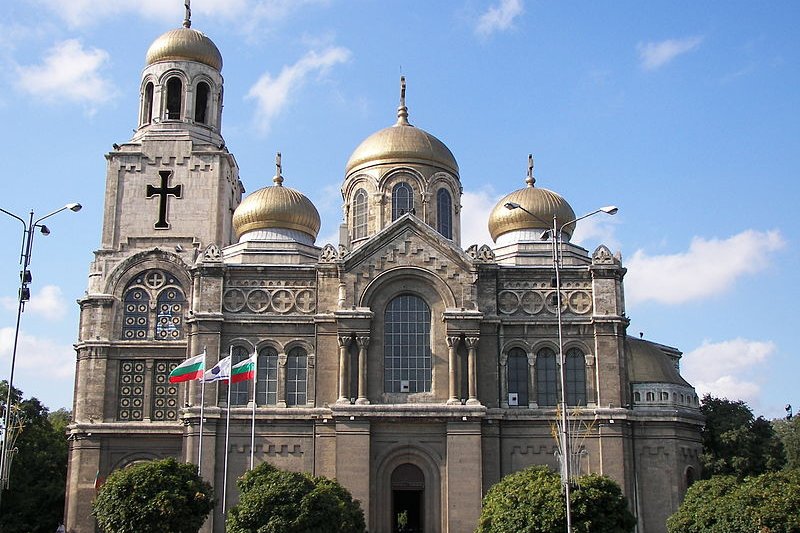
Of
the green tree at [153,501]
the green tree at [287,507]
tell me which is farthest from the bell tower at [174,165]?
the green tree at [287,507]

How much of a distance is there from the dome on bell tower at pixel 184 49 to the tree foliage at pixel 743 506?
3602 centimetres

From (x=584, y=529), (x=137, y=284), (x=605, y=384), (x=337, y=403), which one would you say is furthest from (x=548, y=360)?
(x=137, y=284)

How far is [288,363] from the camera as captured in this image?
4797 cm

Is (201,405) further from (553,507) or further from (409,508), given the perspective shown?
(553,507)

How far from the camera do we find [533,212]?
5325cm

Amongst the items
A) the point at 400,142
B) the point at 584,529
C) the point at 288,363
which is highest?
the point at 400,142

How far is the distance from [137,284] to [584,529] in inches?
1089

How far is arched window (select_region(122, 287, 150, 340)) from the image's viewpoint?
2044 inches

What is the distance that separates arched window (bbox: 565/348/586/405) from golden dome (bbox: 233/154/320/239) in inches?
608

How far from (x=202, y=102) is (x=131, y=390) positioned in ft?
57.4

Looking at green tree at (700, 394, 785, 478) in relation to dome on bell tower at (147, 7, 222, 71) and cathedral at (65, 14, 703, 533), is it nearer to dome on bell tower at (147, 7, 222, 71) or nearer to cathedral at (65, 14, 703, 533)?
cathedral at (65, 14, 703, 533)

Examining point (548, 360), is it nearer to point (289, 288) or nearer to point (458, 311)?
point (458, 311)

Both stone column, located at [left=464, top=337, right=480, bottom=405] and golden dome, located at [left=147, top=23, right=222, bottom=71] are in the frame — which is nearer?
stone column, located at [left=464, top=337, right=480, bottom=405]

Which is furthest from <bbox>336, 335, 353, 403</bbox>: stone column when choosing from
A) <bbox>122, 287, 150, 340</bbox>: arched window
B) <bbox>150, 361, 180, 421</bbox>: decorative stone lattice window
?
<bbox>122, 287, 150, 340</bbox>: arched window
